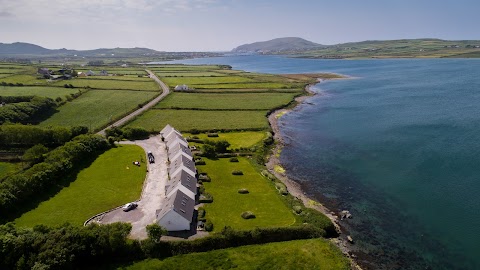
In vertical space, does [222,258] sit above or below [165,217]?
below

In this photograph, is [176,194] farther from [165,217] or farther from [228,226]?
[228,226]

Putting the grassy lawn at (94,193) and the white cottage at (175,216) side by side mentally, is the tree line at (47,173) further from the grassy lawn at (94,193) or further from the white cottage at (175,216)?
the white cottage at (175,216)

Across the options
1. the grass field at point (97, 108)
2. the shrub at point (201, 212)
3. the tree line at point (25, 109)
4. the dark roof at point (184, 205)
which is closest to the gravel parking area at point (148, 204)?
the dark roof at point (184, 205)

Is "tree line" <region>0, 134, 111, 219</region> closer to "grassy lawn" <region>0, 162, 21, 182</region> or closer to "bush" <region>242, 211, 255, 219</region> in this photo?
"grassy lawn" <region>0, 162, 21, 182</region>

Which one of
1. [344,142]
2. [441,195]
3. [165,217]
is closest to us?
[165,217]

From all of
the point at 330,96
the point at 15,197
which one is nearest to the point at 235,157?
the point at 15,197

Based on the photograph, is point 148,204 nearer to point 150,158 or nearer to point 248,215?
point 248,215
